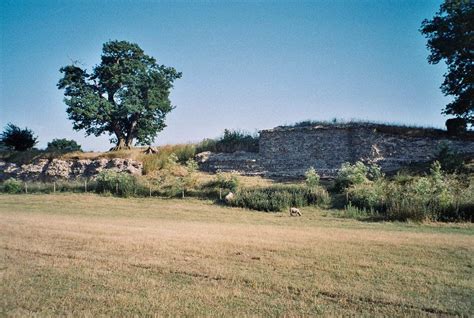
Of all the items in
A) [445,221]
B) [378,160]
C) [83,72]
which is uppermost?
[83,72]

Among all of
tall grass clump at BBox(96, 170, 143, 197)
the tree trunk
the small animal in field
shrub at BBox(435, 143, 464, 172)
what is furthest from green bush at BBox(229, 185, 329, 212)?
the tree trunk

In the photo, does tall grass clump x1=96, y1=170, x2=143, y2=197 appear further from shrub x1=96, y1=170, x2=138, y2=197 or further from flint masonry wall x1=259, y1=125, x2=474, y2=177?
flint masonry wall x1=259, y1=125, x2=474, y2=177

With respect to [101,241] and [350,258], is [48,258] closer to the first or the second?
[101,241]

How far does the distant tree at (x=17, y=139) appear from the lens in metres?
33.6

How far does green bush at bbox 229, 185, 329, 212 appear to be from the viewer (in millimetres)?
15602

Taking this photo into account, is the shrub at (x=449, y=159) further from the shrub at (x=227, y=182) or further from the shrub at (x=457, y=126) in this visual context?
the shrub at (x=227, y=182)

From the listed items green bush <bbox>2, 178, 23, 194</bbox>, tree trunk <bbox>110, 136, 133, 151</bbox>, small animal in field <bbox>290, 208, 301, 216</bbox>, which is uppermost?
tree trunk <bbox>110, 136, 133, 151</bbox>

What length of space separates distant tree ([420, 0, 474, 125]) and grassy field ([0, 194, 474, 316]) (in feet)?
50.7

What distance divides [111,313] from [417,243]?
599 cm

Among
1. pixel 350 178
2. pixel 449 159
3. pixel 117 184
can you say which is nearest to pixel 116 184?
pixel 117 184

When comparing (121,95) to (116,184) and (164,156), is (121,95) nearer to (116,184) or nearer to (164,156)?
(164,156)

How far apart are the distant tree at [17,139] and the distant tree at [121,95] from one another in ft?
25.0

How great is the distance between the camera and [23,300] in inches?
185

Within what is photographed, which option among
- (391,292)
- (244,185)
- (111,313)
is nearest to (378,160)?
(244,185)
